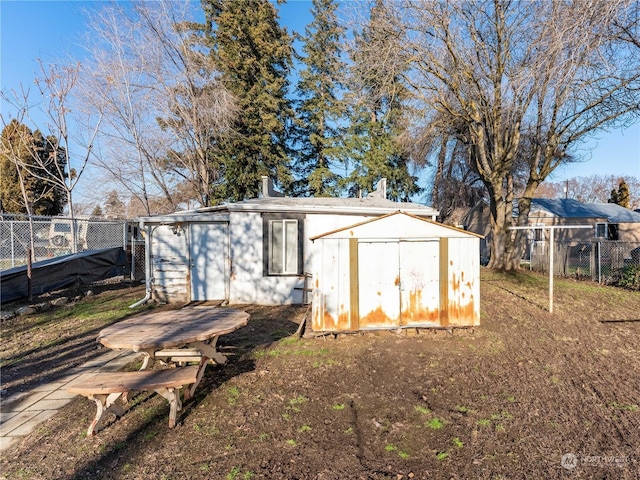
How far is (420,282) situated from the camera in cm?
592

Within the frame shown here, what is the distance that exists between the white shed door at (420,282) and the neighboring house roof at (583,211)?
19.7m

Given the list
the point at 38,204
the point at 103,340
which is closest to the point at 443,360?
the point at 103,340

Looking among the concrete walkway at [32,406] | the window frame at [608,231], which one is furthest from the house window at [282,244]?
the window frame at [608,231]

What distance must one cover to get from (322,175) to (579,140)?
46.1 ft

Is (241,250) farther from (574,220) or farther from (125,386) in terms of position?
(574,220)

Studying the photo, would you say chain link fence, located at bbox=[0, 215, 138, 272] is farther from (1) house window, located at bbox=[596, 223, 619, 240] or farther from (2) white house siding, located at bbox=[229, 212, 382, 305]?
(1) house window, located at bbox=[596, 223, 619, 240]

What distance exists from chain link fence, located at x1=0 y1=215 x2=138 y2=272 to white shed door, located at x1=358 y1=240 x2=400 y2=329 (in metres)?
9.30

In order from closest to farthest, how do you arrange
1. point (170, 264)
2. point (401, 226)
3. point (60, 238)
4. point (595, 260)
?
point (401, 226), point (170, 264), point (595, 260), point (60, 238)

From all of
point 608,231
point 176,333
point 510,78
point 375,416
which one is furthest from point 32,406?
point 608,231

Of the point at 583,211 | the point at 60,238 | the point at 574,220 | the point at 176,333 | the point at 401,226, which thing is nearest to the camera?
the point at 176,333

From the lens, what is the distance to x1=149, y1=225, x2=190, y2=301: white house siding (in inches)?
352

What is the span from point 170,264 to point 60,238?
9.48 meters

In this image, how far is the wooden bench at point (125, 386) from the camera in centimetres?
303

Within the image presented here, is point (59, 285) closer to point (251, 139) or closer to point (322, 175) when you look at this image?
point (251, 139)
